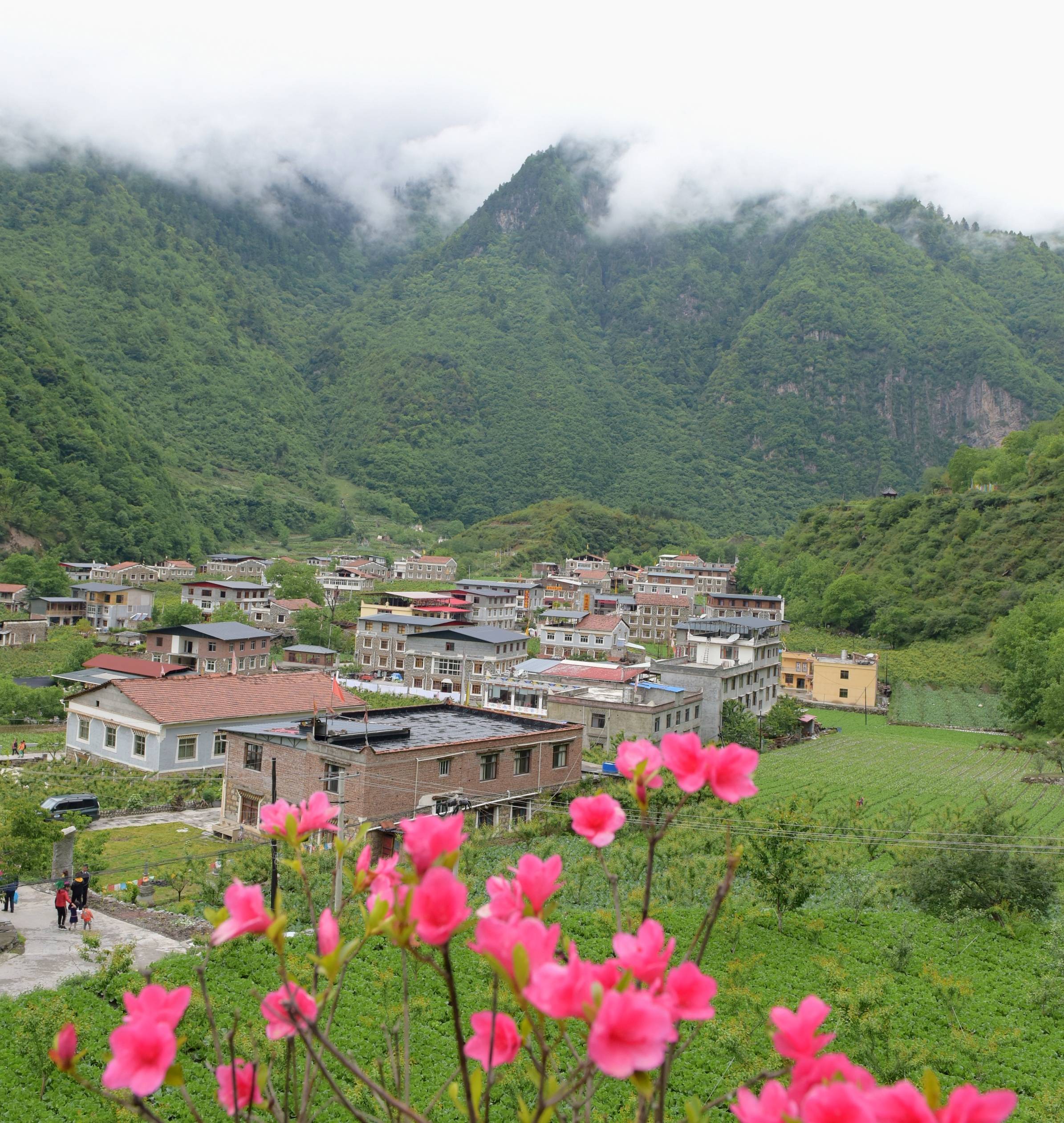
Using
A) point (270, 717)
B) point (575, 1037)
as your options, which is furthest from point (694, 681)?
point (575, 1037)

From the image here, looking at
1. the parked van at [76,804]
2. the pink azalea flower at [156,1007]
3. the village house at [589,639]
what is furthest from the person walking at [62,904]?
the village house at [589,639]

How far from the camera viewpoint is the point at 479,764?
2273cm

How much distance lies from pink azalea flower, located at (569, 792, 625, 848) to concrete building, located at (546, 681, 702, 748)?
2898 cm

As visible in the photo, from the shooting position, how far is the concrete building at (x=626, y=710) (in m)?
32.7

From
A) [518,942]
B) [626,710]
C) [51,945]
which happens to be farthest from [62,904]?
[626,710]

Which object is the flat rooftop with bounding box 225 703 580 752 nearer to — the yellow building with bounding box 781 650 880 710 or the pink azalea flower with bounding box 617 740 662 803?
the pink azalea flower with bounding box 617 740 662 803

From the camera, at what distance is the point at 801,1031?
1864 millimetres

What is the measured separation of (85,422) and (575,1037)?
109448 millimetres

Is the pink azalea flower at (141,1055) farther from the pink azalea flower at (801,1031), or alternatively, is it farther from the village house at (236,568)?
the village house at (236,568)

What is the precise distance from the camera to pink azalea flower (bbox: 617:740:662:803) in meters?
2.34

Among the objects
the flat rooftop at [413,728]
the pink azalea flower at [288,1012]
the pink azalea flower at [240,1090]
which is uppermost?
the pink azalea flower at [288,1012]

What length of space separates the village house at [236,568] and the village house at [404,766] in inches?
2804

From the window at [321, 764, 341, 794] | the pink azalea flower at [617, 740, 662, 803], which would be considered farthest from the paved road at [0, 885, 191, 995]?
the pink azalea flower at [617, 740, 662, 803]

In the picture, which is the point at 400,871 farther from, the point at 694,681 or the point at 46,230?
the point at 46,230
